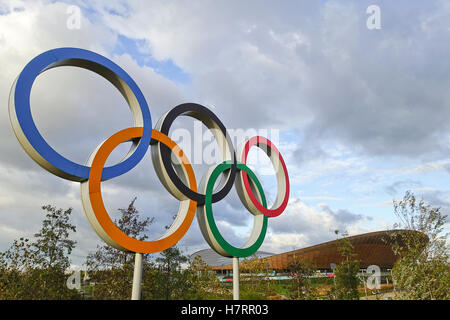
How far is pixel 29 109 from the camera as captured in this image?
8.53 m

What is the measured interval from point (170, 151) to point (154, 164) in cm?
74

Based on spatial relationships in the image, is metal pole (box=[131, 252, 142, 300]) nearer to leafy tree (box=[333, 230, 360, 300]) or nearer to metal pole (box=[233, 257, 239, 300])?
metal pole (box=[233, 257, 239, 300])

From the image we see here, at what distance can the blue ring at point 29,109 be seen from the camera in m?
8.44

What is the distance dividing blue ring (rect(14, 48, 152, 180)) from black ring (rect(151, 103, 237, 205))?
2.55ft

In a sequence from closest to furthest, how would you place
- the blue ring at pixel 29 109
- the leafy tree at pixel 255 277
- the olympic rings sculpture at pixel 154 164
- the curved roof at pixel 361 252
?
the blue ring at pixel 29 109
the olympic rings sculpture at pixel 154 164
the leafy tree at pixel 255 277
the curved roof at pixel 361 252

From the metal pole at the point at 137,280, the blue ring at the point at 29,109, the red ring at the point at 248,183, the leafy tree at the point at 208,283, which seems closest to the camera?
the blue ring at the point at 29,109

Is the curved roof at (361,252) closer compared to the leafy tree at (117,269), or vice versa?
the leafy tree at (117,269)

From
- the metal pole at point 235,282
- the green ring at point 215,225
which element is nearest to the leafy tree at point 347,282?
the green ring at point 215,225

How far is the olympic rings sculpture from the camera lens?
8.65 metres

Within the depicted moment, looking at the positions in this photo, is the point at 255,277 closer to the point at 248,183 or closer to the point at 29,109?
the point at 248,183

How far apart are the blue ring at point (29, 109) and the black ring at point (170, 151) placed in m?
0.78

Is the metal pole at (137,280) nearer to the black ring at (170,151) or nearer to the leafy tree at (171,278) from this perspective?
the black ring at (170,151)

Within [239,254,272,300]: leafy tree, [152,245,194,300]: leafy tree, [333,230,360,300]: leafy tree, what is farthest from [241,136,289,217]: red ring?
[239,254,272,300]: leafy tree
